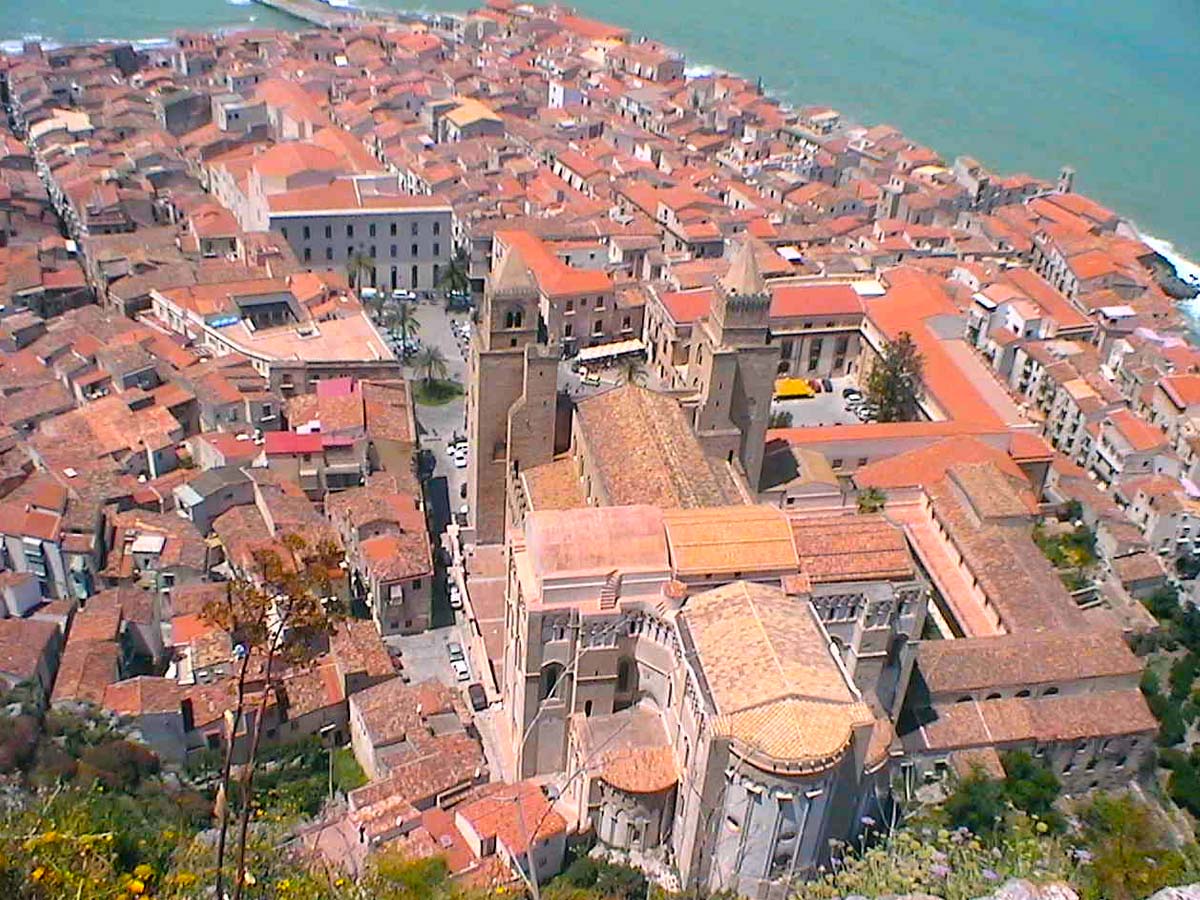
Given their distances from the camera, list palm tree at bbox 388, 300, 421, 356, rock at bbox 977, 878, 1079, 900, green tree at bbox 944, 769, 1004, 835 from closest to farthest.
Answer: rock at bbox 977, 878, 1079, 900
green tree at bbox 944, 769, 1004, 835
palm tree at bbox 388, 300, 421, 356

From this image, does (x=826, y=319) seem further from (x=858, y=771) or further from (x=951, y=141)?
(x=951, y=141)

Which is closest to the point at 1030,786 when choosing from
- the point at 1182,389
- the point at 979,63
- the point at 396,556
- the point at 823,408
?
the point at 396,556

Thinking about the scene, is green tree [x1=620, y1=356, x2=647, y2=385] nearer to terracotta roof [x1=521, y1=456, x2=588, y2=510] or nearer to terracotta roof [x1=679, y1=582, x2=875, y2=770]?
terracotta roof [x1=521, y1=456, x2=588, y2=510]

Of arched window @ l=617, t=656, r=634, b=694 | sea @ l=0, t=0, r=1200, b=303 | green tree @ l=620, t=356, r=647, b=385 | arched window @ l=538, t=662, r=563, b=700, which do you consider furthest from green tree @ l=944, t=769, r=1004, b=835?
sea @ l=0, t=0, r=1200, b=303


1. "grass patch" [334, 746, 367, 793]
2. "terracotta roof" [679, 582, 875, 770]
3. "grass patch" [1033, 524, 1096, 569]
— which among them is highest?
"terracotta roof" [679, 582, 875, 770]

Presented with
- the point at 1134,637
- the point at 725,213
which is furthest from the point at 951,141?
the point at 1134,637

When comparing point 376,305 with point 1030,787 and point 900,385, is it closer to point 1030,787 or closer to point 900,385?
point 900,385

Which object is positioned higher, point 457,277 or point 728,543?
point 728,543
